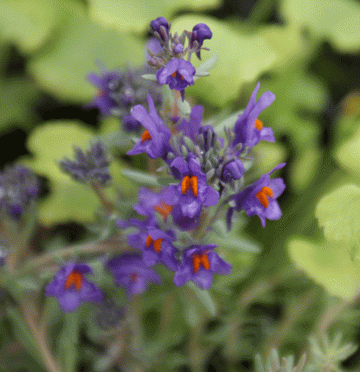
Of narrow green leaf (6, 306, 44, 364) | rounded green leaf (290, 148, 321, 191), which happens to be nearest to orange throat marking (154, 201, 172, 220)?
narrow green leaf (6, 306, 44, 364)

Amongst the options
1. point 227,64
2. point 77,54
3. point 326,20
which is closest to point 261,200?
point 227,64

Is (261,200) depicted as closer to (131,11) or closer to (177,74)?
(177,74)

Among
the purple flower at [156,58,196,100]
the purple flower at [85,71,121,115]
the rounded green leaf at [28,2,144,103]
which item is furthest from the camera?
the rounded green leaf at [28,2,144,103]

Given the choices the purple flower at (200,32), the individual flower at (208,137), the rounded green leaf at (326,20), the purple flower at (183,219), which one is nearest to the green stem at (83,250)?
the purple flower at (183,219)

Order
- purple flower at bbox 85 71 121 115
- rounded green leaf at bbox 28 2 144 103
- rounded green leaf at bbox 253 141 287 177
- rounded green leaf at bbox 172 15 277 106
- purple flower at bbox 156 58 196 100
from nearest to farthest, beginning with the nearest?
purple flower at bbox 156 58 196 100
purple flower at bbox 85 71 121 115
rounded green leaf at bbox 172 15 277 106
rounded green leaf at bbox 253 141 287 177
rounded green leaf at bbox 28 2 144 103

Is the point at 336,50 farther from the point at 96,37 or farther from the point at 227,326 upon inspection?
the point at 227,326

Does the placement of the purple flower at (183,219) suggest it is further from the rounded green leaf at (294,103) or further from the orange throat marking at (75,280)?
the rounded green leaf at (294,103)

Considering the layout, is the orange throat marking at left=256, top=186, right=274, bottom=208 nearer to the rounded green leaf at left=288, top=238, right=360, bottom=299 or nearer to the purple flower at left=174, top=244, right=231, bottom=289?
the purple flower at left=174, top=244, right=231, bottom=289
